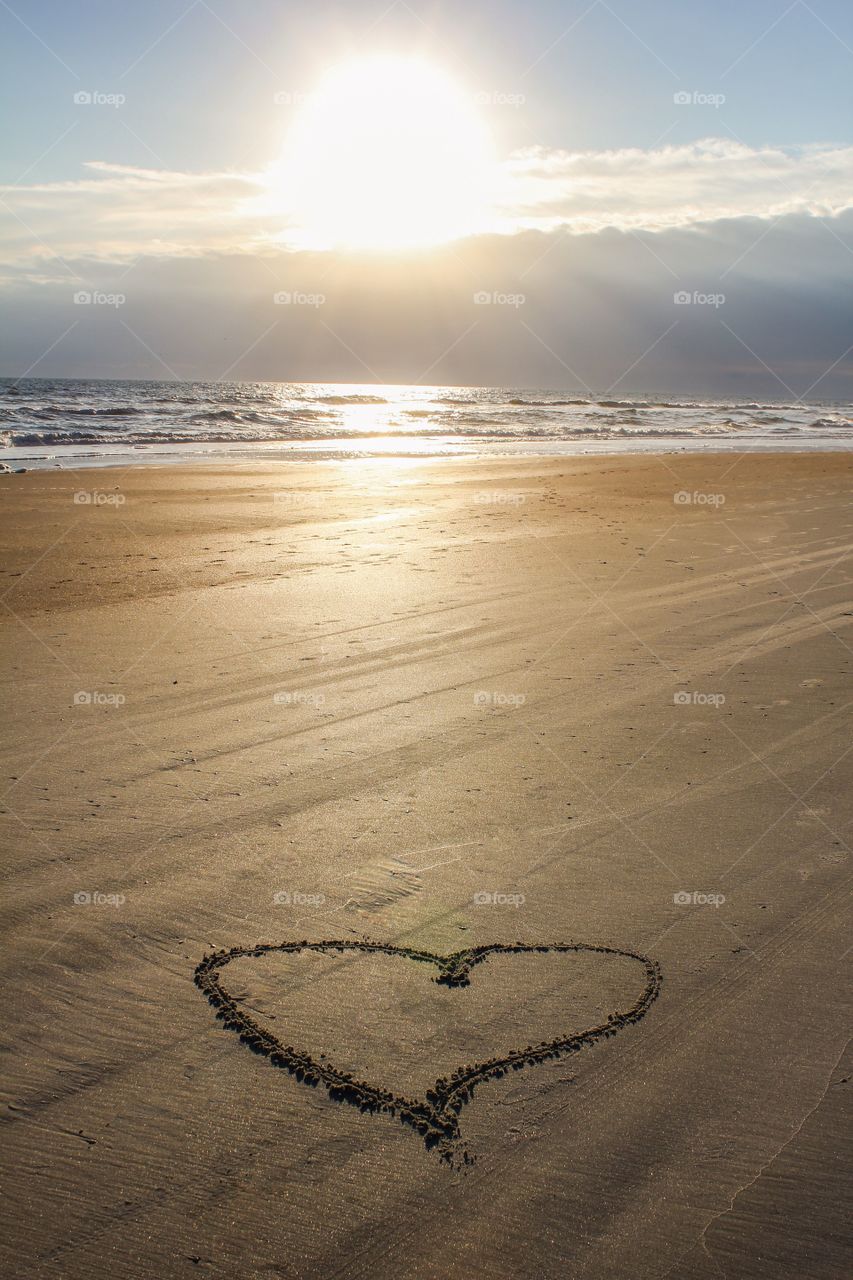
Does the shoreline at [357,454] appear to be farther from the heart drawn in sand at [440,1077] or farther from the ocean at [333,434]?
the heart drawn in sand at [440,1077]

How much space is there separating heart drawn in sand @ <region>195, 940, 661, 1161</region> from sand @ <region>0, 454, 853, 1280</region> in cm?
2

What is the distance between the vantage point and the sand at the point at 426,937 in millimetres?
2043

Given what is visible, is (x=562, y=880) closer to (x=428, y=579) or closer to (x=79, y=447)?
(x=428, y=579)

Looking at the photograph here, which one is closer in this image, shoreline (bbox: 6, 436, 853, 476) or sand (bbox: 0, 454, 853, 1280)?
sand (bbox: 0, 454, 853, 1280)

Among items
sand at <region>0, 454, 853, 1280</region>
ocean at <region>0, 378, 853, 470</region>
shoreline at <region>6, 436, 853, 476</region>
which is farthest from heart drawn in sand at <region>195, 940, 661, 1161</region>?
ocean at <region>0, 378, 853, 470</region>

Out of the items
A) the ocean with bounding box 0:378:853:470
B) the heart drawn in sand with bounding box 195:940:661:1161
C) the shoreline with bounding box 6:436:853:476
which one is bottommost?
the heart drawn in sand with bounding box 195:940:661:1161

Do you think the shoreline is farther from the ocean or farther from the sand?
the sand

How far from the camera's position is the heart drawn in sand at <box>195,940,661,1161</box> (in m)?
2.29

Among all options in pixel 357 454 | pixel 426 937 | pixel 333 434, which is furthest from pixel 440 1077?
pixel 333 434

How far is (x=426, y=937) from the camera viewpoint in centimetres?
301

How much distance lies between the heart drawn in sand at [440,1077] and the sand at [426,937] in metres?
0.02

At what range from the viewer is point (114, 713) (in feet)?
16.2

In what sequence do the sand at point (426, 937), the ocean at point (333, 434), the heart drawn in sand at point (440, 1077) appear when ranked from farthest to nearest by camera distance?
1. the ocean at point (333, 434)
2. the heart drawn in sand at point (440, 1077)
3. the sand at point (426, 937)

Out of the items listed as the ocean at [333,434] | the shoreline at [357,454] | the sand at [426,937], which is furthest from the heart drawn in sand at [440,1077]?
the ocean at [333,434]
